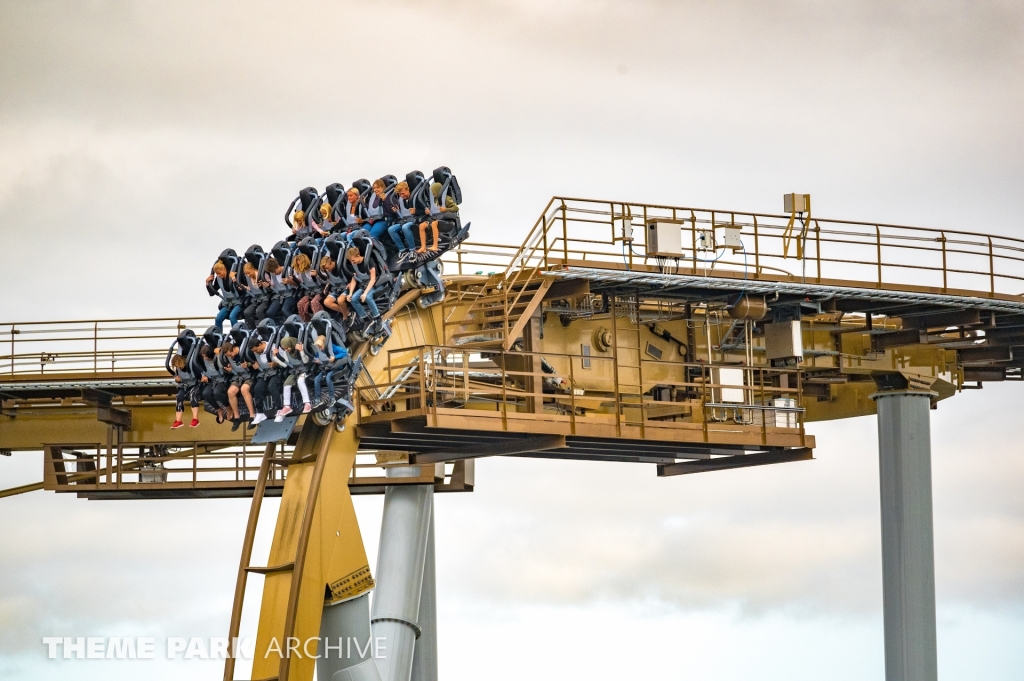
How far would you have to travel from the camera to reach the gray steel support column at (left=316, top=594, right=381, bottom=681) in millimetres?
33281

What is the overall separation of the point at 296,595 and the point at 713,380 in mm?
10350

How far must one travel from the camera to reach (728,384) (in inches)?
1516

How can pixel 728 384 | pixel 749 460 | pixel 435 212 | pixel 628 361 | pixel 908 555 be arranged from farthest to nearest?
pixel 908 555
pixel 628 361
pixel 749 460
pixel 728 384
pixel 435 212

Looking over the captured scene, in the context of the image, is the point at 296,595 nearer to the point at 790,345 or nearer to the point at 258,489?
the point at 258,489

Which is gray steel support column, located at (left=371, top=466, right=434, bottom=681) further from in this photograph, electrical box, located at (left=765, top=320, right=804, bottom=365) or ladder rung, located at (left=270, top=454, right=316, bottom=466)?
electrical box, located at (left=765, top=320, right=804, bottom=365)

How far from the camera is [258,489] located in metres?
33.3

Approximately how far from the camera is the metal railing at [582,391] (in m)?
34.4

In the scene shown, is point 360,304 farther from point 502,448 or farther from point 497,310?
point 502,448

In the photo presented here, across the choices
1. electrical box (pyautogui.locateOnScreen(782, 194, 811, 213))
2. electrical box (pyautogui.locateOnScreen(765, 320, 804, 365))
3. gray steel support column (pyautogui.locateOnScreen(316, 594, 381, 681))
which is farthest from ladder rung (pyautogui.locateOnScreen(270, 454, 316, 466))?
electrical box (pyautogui.locateOnScreen(782, 194, 811, 213))

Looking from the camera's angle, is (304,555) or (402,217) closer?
(304,555)

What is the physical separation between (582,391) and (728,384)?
299cm

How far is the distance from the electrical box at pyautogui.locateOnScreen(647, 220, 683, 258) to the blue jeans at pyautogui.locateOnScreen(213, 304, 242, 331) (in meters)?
7.32

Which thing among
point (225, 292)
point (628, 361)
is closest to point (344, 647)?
point (225, 292)

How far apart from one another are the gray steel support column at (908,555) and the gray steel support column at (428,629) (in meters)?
9.62
